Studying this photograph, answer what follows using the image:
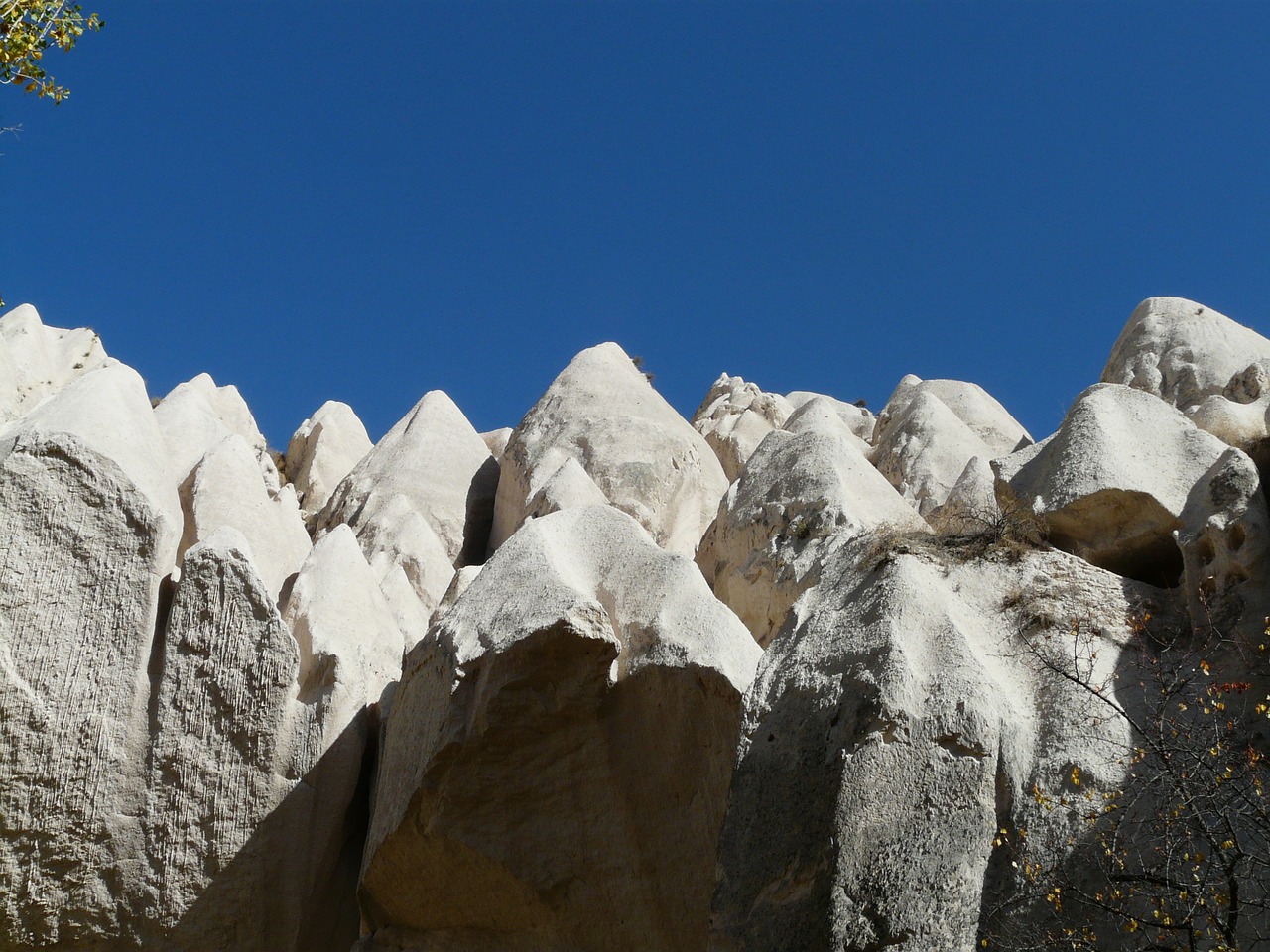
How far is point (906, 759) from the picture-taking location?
718 cm

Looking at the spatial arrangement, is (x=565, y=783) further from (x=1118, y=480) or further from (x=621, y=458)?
(x=621, y=458)

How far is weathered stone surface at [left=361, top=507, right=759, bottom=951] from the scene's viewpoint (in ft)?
32.1

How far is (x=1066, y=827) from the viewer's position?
6883 millimetres

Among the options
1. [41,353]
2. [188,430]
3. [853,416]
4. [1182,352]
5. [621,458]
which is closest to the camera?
[188,430]

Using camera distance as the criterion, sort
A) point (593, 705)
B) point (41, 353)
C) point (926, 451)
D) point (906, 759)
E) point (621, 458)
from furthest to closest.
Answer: point (41, 353), point (926, 451), point (621, 458), point (593, 705), point (906, 759)

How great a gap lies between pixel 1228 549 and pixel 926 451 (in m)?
11.8

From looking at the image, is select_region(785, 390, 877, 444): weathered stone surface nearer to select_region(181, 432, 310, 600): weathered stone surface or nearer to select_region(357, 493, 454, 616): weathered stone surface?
select_region(357, 493, 454, 616): weathered stone surface

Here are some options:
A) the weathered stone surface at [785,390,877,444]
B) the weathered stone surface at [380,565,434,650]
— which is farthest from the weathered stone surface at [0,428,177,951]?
the weathered stone surface at [785,390,877,444]

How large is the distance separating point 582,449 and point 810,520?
5481 mm

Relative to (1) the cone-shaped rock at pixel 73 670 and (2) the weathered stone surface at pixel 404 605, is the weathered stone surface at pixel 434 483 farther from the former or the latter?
(1) the cone-shaped rock at pixel 73 670

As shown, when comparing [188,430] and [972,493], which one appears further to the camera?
[188,430]

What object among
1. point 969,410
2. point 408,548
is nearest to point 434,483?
point 408,548

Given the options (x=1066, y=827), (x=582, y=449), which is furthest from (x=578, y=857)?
(x=582, y=449)

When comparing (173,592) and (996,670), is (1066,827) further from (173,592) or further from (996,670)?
(173,592)
